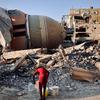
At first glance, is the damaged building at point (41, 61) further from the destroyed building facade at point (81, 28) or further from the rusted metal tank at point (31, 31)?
the destroyed building facade at point (81, 28)

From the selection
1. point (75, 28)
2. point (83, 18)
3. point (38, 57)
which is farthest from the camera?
point (83, 18)

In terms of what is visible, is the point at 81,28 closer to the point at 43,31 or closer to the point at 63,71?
the point at 43,31

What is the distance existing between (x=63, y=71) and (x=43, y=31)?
4.31 meters

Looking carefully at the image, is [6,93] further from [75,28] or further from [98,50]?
[75,28]

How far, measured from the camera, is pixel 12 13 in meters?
17.4

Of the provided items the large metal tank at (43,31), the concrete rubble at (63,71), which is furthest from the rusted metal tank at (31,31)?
the concrete rubble at (63,71)

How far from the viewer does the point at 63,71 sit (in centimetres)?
1366

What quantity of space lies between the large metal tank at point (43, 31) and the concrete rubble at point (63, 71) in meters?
1.31

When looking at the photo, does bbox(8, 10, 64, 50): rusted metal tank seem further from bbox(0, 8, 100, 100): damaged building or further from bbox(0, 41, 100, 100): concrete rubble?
bbox(0, 41, 100, 100): concrete rubble

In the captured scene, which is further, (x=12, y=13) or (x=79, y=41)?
(x=79, y=41)

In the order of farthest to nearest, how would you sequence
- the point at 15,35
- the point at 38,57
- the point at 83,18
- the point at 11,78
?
the point at 83,18 < the point at 15,35 < the point at 38,57 < the point at 11,78

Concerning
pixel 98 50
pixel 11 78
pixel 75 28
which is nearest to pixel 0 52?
pixel 11 78

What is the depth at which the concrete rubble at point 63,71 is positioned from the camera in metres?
11.8

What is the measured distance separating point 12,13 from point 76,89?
7.52 metres
